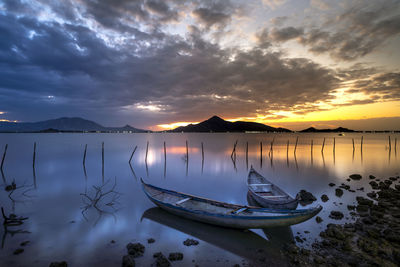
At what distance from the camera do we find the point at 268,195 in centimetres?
1259

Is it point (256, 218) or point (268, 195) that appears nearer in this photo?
point (256, 218)

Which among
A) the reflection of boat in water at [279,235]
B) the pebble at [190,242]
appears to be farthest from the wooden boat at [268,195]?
the pebble at [190,242]

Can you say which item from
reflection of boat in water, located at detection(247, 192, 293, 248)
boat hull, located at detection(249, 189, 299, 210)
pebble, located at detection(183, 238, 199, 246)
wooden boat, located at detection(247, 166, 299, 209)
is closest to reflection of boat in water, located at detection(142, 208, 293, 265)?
reflection of boat in water, located at detection(247, 192, 293, 248)

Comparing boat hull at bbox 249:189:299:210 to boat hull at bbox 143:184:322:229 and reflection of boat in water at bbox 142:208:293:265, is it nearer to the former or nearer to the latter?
reflection of boat in water at bbox 142:208:293:265

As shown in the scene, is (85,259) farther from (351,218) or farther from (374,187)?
(374,187)

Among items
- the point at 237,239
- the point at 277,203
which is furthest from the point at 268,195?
the point at 237,239

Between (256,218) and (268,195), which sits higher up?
(256,218)

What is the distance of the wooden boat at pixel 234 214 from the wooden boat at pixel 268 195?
2.15 m

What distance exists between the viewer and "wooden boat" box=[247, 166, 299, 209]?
10260mm

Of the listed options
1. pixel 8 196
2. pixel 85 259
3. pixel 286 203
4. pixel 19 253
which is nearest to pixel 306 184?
pixel 286 203

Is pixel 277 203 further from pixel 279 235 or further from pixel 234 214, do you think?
pixel 234 214

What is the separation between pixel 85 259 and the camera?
714 centimetres

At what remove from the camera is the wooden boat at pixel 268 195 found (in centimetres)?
1026

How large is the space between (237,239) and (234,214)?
1.01 m
